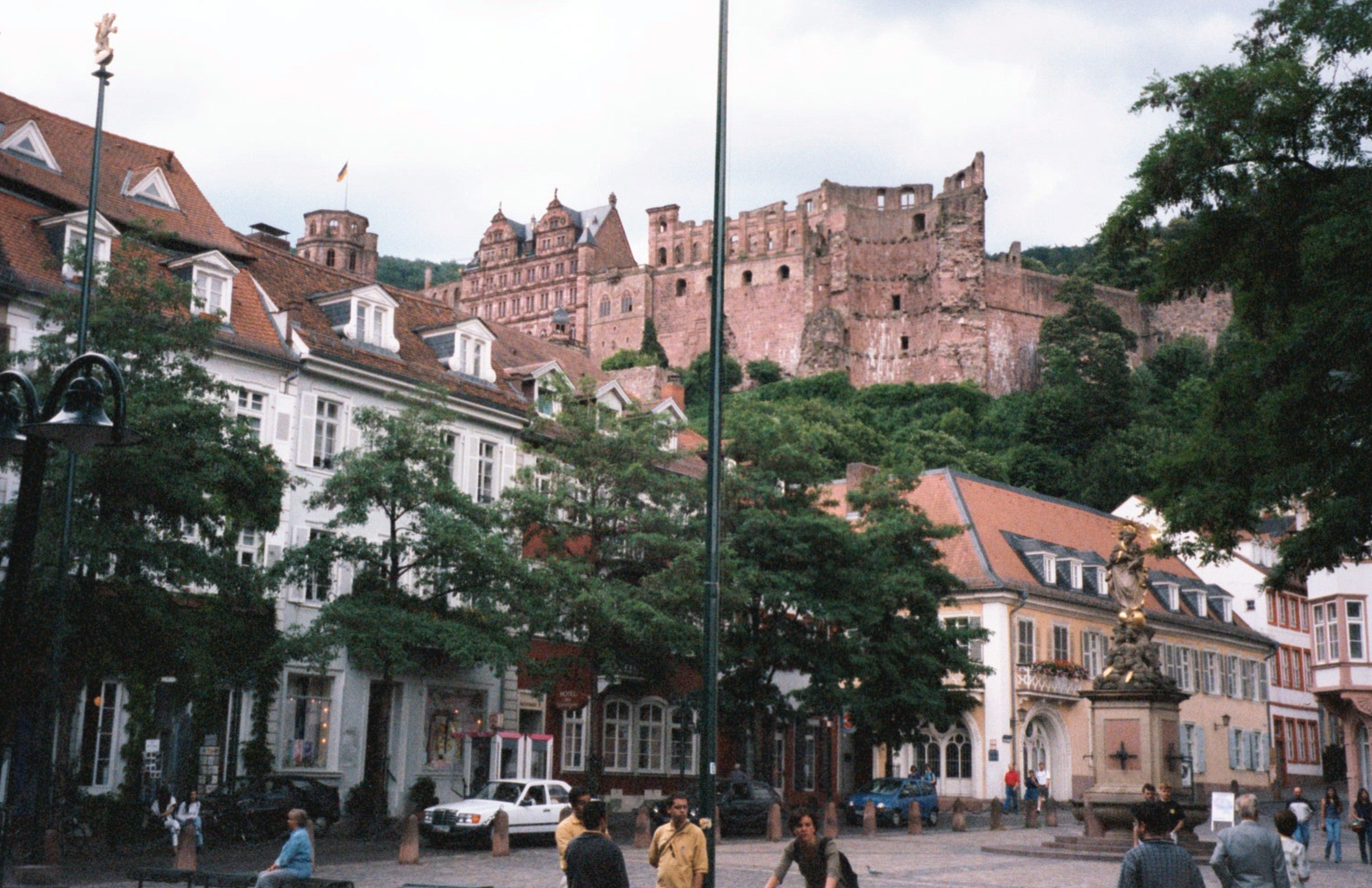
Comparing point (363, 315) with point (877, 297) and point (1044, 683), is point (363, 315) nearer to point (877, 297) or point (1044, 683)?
point (1044, 683)

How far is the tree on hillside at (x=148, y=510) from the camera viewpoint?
22.9 metres

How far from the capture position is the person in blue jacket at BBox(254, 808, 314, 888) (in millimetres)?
13719

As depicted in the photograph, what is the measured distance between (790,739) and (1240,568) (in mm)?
29080

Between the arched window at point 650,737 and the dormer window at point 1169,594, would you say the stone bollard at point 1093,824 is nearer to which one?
the arched window at point 650,737

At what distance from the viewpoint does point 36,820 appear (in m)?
19.5

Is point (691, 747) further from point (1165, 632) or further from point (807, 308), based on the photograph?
point (807, 308)

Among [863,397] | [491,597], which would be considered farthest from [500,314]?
[491,597]

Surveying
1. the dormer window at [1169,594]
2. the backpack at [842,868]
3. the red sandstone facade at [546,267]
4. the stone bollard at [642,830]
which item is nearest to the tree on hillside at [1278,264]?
the backpack at [842,868]

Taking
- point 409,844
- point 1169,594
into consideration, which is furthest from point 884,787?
point 1169,594

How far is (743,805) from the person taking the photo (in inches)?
1336

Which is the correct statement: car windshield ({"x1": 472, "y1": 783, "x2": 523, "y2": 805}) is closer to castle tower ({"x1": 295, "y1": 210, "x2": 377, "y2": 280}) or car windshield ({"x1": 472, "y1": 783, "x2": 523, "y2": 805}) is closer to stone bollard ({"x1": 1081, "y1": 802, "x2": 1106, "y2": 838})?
stone bollard ({"x1": 1081, "y1": 802, "x2": 1106, "y2": 838})

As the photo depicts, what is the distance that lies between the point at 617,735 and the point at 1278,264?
25.0m

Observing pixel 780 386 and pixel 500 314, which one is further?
pixel 500 314

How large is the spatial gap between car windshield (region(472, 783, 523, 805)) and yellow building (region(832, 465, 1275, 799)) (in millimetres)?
14833
